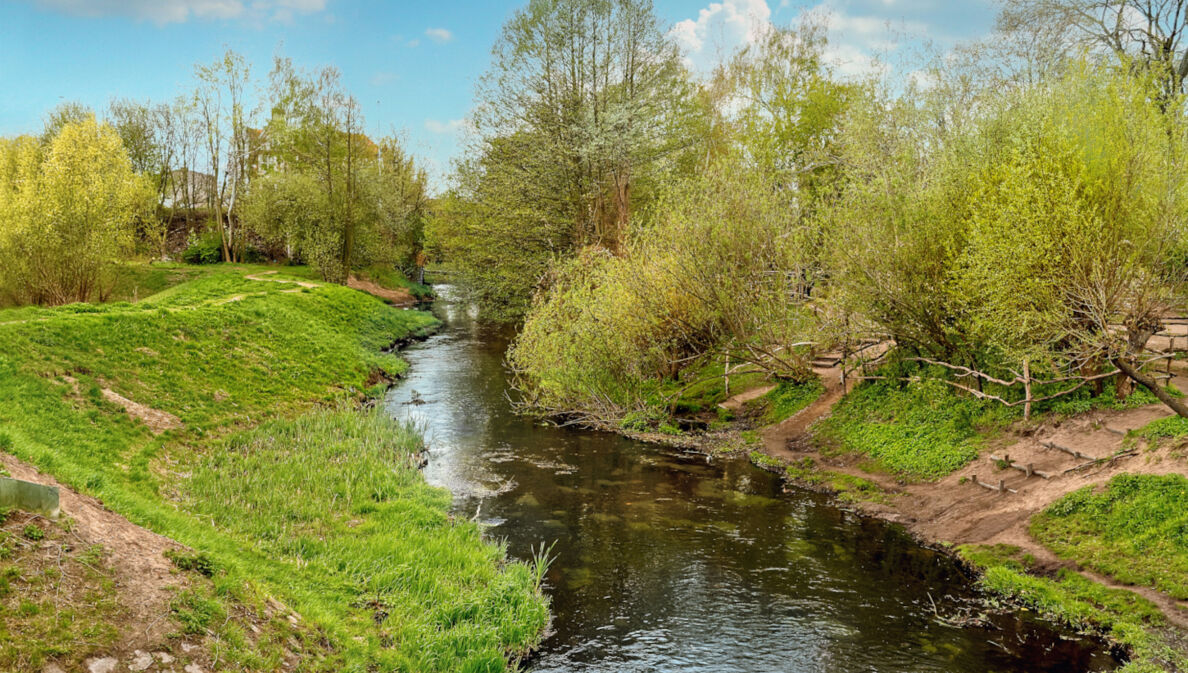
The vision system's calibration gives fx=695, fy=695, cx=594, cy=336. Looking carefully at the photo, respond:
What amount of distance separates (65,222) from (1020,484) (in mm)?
36368

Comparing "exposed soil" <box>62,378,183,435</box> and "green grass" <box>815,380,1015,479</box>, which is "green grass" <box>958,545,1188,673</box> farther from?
"exposed soil" <box>62,378,183,435</box>

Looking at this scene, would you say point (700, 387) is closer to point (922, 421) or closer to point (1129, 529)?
point (922, 421)

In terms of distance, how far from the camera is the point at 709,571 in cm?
1327

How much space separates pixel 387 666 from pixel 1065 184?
15.0 metres

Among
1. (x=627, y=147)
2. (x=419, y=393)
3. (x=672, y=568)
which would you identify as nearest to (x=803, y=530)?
(x=672, y=568)

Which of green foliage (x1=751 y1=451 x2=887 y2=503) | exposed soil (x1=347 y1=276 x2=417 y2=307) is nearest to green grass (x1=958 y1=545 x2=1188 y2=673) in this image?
green foliage (x1=751 y1=451 x2=887 y2=503)

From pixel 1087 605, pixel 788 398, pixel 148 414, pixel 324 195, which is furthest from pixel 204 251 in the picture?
pixel 1087 605

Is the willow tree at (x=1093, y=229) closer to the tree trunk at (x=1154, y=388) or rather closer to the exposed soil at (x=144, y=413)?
the tree trunk at (x=1154, y=388)

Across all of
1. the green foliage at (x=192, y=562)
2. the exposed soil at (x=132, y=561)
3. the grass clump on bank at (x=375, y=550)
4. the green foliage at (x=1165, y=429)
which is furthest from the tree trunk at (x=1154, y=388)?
the exposed soil at (x=132, y=561)

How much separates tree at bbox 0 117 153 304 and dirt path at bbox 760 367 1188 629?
33.2 metres

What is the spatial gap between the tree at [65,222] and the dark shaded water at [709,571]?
2083 cm

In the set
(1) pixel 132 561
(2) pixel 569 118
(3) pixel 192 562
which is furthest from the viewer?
(2) pixel 569 118

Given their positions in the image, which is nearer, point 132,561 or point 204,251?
point 132,561

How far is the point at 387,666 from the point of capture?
8938mm
